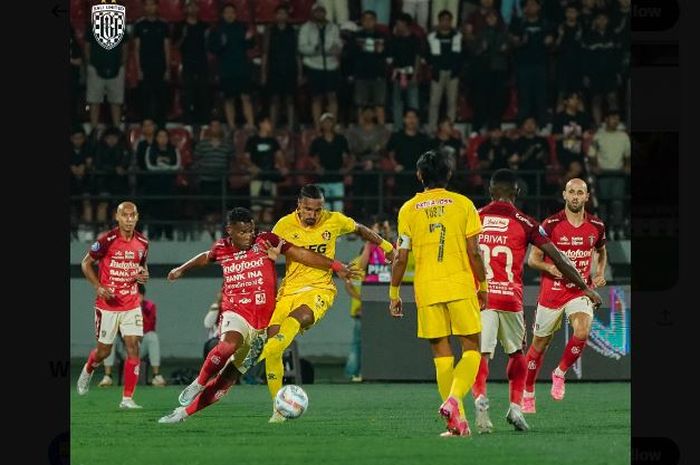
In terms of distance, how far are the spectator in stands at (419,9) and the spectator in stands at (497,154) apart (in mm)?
2736

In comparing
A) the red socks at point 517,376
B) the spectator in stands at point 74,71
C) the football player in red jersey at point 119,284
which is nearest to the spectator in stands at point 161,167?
the spectator in stands at point 74,71

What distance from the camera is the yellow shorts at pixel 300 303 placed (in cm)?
1476

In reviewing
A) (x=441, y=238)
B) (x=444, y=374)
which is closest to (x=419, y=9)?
(x=441, y=238)

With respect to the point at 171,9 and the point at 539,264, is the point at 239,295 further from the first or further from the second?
the point at 171,9

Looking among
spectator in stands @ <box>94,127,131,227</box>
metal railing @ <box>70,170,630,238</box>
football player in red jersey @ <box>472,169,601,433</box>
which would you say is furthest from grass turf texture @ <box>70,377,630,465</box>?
spectator in stands @ <box>94,127,131,227</box>

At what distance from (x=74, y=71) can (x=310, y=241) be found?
40.6 feet

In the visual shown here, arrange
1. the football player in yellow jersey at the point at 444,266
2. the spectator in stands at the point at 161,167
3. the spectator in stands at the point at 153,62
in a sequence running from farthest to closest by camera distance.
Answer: the spectator in stands at the point at 153,62
the spectator in stands at the point at 161,167
the football player in yellow jersey at the point at 444,266

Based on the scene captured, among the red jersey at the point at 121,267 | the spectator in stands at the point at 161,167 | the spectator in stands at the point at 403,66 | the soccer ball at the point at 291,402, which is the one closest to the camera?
the soccer ball at the point at 291,402

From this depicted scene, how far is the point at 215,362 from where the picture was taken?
14.5 m

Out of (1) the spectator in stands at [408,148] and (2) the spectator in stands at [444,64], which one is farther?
(2) the spectator in stands at [444,64]

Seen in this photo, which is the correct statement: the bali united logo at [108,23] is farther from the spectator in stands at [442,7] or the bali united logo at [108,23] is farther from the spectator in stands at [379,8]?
the spectator in stands at [442,7]

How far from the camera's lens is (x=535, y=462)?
34.5ft

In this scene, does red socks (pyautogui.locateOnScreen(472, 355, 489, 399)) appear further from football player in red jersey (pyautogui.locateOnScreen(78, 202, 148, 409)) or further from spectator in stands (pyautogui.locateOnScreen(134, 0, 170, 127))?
spectator in stands (pyautogui.locateOnScreen(134, 0, 170, 127))

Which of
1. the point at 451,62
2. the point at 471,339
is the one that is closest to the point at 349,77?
the point at 451,62
